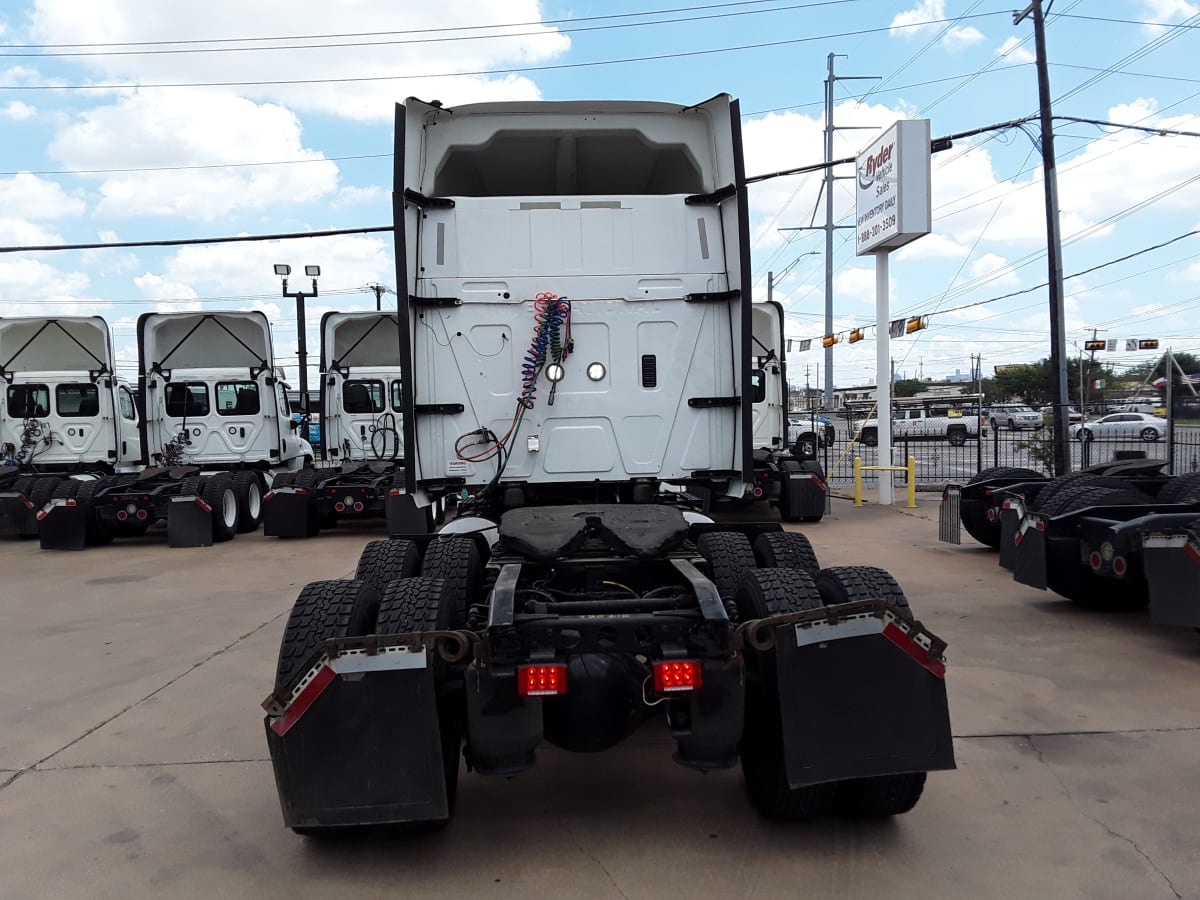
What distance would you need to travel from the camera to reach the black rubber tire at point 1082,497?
7168 millimetres

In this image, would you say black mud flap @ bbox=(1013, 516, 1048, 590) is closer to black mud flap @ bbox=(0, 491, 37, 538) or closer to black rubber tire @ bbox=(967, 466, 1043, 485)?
black rubber tire @ bbox=(967, 466, 1043, 485)

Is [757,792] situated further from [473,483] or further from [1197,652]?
[1197,652]

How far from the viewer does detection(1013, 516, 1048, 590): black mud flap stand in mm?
7078

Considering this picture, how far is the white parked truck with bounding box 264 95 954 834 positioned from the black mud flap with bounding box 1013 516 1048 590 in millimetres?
3166

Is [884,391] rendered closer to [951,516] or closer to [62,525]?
[951,516]

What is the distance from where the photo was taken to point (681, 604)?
3.66 metres

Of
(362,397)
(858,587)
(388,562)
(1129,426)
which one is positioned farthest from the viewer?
(1129,426)

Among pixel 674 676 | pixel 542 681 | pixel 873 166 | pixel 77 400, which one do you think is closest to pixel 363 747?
pixel 542 681

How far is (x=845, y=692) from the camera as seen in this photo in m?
3.27

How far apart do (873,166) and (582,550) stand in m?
13.8

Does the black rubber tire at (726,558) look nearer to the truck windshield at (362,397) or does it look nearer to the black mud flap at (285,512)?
the black mud flap at (285,512)

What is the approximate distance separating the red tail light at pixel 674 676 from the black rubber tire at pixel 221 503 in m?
11.5

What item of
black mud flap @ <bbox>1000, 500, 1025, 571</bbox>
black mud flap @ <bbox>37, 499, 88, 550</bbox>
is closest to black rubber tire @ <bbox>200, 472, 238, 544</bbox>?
black mud flap @ <bbox>37, 499, 88, 550</bbox>

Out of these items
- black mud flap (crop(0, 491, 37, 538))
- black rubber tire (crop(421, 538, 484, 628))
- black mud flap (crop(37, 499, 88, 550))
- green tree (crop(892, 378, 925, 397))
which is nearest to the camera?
black rubber tire (crop(421, 538, 484, 628))
